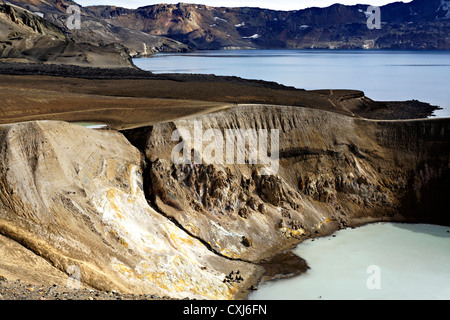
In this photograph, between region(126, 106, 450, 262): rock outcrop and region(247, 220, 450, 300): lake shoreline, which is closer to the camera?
region(247, 220, 450, 300): lake shoreline

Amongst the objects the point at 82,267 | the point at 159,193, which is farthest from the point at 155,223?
the point at 82,267

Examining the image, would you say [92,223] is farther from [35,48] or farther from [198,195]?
[35,48]

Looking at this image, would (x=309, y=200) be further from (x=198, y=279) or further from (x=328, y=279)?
(x=198, y=279)

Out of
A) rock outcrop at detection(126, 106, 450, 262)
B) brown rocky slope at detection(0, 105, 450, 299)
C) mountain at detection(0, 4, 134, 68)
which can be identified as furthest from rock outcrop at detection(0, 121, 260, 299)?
mountain at detection(0, 4, 134, 68)

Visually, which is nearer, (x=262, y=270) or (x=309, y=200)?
(x=262, y=270)

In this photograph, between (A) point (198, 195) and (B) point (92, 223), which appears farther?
(A) point (198, 195)

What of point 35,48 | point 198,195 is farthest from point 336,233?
point 35,48

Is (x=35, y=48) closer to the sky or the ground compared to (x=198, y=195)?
closer to the sky

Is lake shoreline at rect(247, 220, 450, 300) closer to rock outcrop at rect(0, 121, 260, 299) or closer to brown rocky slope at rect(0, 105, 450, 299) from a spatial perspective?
brown rocky slope at rect(0, 105, 450, 299)

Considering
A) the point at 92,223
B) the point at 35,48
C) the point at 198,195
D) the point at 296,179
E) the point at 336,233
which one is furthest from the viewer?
the point at 35,48

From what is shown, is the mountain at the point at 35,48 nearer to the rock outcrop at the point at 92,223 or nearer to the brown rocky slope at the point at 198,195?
the brown rocky slope at the point at 198,195

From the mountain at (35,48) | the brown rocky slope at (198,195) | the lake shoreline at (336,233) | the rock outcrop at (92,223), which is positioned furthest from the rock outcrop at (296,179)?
the mountain at (35,48)
